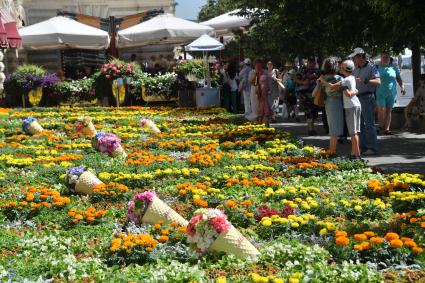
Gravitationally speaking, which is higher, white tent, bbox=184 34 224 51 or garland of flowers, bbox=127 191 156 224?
white tent, bbox=184 34 224 51

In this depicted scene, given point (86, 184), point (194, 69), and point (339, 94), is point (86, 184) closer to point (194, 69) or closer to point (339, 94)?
point (339, 94)

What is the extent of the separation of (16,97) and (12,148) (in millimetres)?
11406

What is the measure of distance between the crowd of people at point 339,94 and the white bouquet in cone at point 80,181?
13.4 ft

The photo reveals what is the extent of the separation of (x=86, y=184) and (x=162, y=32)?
17.0m

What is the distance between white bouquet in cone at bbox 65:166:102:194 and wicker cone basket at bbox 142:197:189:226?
2.01m

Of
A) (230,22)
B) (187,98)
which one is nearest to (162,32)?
(230,22)

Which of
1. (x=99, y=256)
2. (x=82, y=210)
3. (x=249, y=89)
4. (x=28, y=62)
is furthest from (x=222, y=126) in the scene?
(x=28, y=62)

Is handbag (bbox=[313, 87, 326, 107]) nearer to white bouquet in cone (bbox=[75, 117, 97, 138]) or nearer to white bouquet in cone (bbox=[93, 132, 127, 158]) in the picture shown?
white bouquet in cone (bbox=[93, 132, 127, 158])

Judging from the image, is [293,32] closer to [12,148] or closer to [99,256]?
[12,148]

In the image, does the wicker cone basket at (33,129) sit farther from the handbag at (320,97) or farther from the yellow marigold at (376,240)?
the yellow marigold at (376,240)

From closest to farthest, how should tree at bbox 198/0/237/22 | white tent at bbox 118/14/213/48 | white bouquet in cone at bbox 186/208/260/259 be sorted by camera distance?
white bouquet in cone at bbox 186/208/260/259
white tent at bbox 118/14/213/48
tree at bbox 198/0/237/22

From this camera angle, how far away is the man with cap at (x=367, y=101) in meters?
12.2

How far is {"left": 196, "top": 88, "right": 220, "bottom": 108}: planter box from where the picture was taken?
22609 millimetres

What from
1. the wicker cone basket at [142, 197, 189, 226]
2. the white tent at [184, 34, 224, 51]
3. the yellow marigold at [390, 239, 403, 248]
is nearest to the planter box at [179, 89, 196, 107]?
the white tent at [184, 34, 224, 51]
